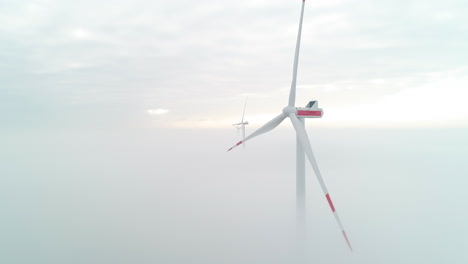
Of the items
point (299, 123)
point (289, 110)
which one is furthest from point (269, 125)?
point (299, 123)

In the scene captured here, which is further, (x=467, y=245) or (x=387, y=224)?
(x=387, y=224)

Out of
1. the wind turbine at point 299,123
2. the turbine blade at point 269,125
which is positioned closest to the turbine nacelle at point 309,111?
the wind turbine at point 299,123

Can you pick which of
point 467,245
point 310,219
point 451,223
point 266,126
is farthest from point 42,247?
point 451,223

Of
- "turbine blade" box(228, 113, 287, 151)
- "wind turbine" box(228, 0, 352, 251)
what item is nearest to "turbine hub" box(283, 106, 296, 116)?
"wind turbine" box(228, 0, 352, 251)

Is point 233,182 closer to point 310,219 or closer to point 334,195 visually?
point 334,195

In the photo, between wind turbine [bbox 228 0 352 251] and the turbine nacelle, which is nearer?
wind turbine [bbox 228 0 352 251]

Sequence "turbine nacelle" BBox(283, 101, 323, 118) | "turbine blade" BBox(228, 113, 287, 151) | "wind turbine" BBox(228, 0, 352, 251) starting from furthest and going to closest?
"turbine blade" BBox(228, 113, 287, 151) < "turbine nacelle" BBox(283, 101, 323, 118) < "wind turbine" BBox(228, 0, 352, 251)

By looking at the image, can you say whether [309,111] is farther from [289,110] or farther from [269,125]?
[269,125]

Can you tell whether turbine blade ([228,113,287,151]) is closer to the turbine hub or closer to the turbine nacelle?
the turbine hub

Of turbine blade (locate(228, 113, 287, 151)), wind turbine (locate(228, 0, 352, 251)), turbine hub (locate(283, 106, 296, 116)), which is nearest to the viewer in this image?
wind turbine (locate(228, 0, 352, 251))

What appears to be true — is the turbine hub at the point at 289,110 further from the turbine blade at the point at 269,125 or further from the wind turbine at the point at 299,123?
the turbine blade at the point at 269,125

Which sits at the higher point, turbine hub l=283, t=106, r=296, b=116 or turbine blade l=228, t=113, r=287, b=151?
turbine hub l=283, t=106, r=296, b=116
